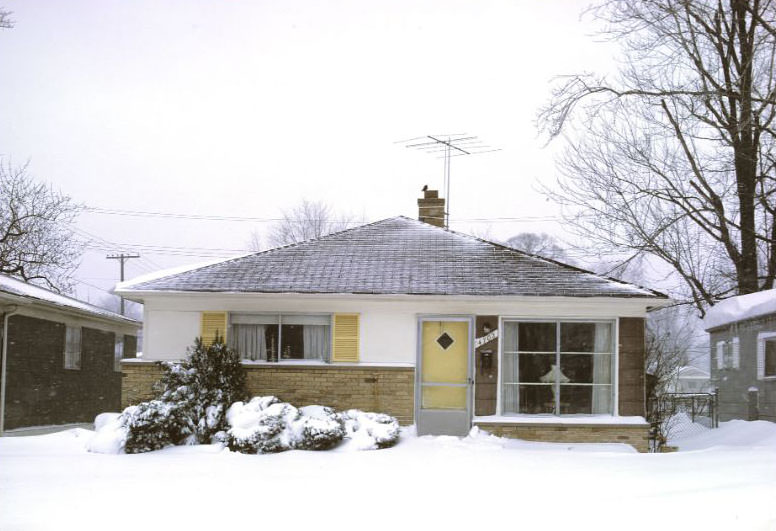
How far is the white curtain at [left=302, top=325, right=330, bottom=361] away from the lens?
1516 cm

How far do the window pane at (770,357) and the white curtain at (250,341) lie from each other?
34.0ft

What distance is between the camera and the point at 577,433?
14.6 m

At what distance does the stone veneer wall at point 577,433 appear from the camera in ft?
47.9

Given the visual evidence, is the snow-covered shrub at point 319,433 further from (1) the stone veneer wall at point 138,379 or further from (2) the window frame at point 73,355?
(2) the window frame at point 73,355

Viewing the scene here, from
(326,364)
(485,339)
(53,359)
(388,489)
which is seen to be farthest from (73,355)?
(388,489)

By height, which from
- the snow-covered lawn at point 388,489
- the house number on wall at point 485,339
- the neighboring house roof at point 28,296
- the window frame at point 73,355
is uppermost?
the neighboring house roof at point 28,296

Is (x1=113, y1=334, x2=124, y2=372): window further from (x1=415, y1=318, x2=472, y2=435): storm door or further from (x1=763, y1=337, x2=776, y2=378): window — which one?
(x1=763, y1=337, x2=776, y2=378): window

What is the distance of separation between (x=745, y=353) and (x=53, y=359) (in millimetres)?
16012

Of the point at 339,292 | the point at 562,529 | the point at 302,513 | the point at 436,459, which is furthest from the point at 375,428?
the point at 562,529

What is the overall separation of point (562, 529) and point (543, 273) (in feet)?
28.0

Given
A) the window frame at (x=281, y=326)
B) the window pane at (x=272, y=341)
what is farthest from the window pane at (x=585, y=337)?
the window pane at (x=272, y=341)

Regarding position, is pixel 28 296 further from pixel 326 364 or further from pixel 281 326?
pixel 326 364

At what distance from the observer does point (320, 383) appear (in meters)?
15.0

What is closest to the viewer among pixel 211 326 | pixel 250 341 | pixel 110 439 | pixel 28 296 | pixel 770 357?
pixel 110 439
